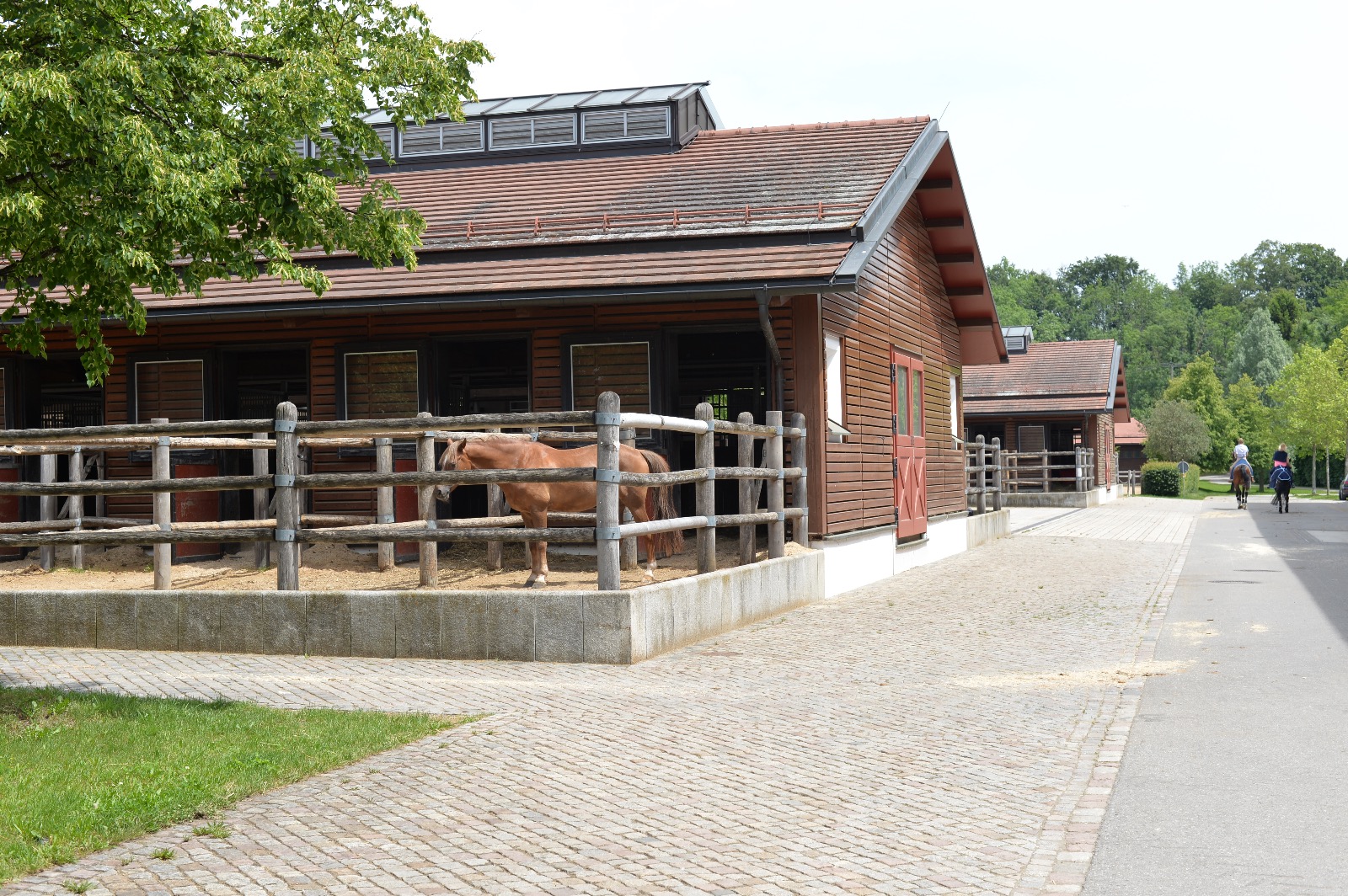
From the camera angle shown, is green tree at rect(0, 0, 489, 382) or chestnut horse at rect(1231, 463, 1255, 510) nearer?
green tree at rect(0, 0, 489, 382)

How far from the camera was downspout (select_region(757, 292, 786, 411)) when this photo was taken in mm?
14688

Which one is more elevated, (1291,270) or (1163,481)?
(1291,270)

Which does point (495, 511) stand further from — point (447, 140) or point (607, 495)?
point (447, 140)

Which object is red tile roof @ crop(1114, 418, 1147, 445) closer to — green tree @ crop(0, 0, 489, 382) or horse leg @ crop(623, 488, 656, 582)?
horse leg @ crop(623, 488, 656, 582)

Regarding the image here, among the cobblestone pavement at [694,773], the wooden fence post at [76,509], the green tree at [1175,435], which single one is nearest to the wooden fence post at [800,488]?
the cobblestone pavement at [694,773]

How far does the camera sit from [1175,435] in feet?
230

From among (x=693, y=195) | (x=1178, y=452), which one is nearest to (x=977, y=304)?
(x=693, y=195)

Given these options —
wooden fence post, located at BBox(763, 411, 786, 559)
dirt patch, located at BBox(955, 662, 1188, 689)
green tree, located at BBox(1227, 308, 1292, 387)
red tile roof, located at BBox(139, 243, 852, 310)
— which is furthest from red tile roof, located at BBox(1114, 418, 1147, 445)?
dirt patch, located at BBox(955, 662, 1188, 689)

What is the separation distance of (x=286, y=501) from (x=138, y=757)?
456 centimetres

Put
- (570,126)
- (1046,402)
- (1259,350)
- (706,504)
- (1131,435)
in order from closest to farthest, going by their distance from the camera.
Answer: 1. (706,504)
2. (570,126)
3. (1046,402)
4. (1131,435)
5. (1259,350)

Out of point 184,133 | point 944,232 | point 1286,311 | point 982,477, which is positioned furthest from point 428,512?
point 1286,311

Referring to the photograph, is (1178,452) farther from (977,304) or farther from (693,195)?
(693,195)

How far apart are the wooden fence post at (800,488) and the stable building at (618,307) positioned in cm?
60

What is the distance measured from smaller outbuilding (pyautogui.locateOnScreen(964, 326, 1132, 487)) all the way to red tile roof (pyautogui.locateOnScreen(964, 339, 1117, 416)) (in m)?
0.03
